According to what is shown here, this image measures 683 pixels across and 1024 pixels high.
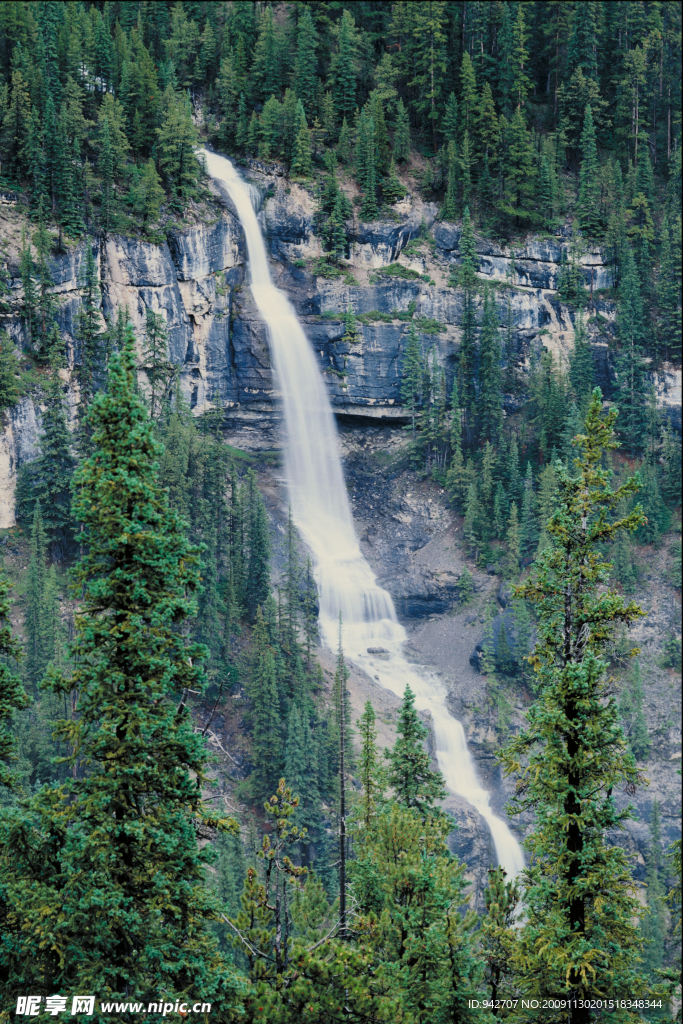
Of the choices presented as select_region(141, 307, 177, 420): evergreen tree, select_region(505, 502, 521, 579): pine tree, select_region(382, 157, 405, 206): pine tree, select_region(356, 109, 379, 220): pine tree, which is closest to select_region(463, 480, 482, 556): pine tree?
select_region(505, 502, 521, 579): pine tree

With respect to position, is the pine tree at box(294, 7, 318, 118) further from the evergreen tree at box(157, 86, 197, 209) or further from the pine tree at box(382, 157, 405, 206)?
the evergreen tree at box(157, 86, 197, 209)

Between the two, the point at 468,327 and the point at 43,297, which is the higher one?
the point at 43,297

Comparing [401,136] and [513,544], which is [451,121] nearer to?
[401,136]

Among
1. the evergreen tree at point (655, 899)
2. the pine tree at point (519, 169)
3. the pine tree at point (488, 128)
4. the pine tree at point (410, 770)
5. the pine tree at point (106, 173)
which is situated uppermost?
the pine tree at point (488, 128)

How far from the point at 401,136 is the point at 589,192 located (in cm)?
1693

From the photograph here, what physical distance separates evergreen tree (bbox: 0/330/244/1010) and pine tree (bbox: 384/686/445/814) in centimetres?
→ 1089

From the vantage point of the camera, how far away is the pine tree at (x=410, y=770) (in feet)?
84.2

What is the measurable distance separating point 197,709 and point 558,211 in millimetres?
54828

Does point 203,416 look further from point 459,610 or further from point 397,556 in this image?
point 459,610

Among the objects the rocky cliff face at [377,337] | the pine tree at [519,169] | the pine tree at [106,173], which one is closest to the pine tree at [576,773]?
the rocky cliff face at [377,337]

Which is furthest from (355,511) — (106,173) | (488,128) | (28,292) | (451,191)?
(488,128)

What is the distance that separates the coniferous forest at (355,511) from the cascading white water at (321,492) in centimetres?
154

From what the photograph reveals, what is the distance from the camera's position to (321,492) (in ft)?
260

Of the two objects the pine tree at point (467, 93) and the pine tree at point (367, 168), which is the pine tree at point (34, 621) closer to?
the pine tree at point (367, 168)
